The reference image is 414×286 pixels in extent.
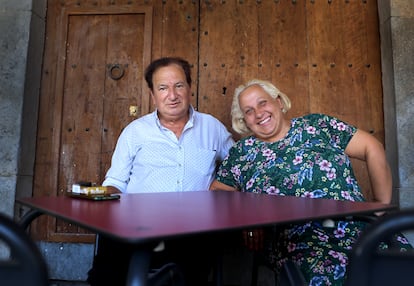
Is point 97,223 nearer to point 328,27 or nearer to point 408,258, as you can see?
point 408,258

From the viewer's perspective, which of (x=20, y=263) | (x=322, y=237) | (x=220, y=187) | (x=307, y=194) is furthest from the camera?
(x=220, y=187)

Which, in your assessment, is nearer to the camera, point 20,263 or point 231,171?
point 20,263

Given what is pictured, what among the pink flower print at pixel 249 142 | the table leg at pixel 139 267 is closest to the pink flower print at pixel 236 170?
the pink flower print at pixel 249 142

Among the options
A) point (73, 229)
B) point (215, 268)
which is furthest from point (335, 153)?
point (73, 229)

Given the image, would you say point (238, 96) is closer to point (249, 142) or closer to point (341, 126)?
point (249, 142)

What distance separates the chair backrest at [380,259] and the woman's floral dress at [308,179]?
642mm

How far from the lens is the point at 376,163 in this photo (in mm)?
1398

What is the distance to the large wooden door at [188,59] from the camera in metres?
2.08

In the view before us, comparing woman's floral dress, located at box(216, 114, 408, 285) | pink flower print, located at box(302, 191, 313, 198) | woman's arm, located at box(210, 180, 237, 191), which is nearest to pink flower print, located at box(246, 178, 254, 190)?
woman's floral dress, located at box(216, 114, 408, 285)

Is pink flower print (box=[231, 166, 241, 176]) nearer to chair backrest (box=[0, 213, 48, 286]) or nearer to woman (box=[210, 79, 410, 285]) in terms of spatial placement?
woman (box=[210, 79, 410, 285])

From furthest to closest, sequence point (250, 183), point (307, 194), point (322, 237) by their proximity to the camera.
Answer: point (250, 183)
point (307, 194)
point (322, 237)

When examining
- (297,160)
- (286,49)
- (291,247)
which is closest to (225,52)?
(286,49)

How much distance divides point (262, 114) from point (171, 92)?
0.43m

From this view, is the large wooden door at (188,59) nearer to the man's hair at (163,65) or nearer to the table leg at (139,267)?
the man's hair at (163,65)
